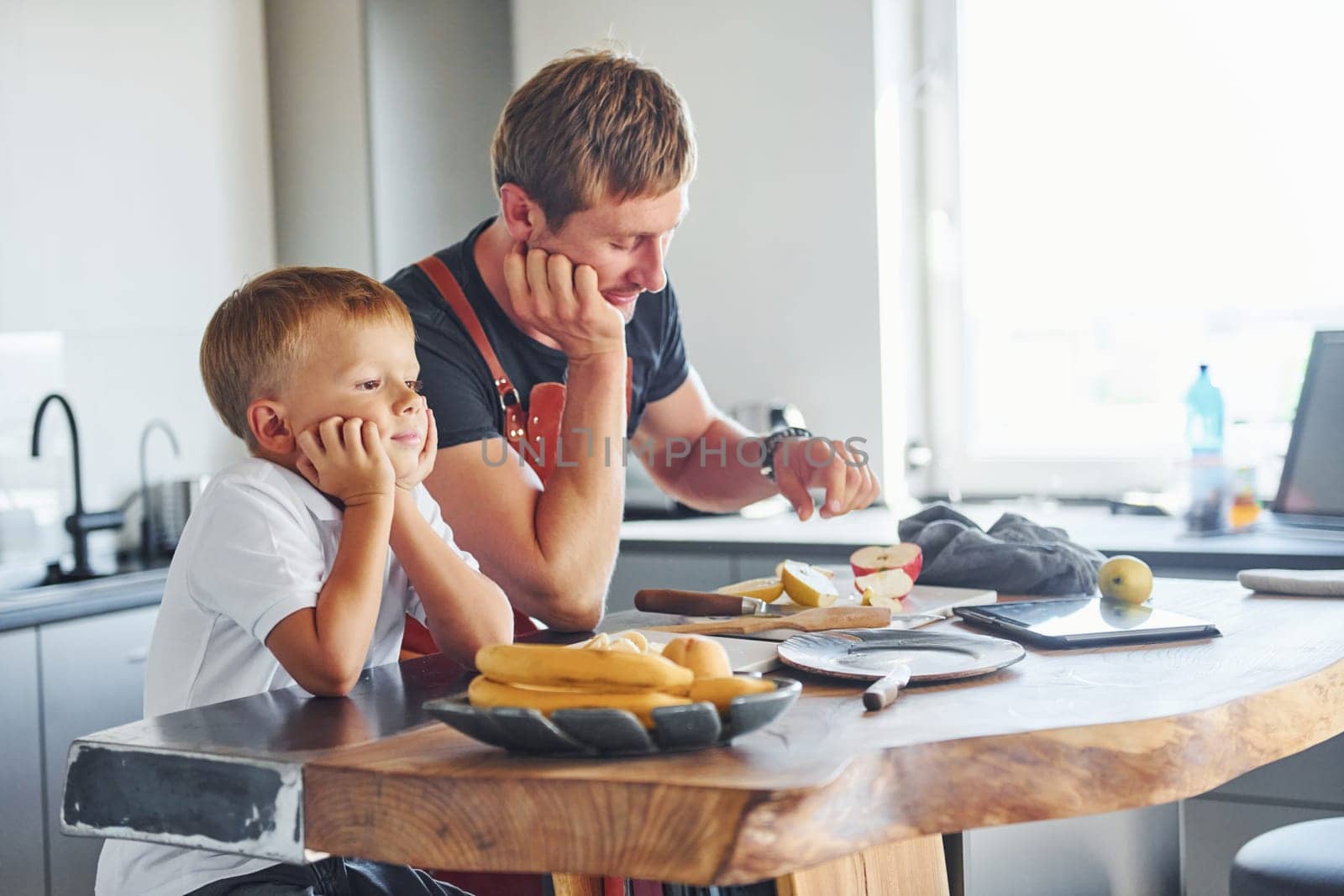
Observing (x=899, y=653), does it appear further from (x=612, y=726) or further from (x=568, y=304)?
(x=568, y=304)

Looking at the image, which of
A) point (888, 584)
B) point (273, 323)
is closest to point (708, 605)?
point (888, 584)

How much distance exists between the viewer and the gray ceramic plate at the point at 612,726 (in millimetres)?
881

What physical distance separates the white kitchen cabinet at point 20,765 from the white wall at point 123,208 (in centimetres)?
62

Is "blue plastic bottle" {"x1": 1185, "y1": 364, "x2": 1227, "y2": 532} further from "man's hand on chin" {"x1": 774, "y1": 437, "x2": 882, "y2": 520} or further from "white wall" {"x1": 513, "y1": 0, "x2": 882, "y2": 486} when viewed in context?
"man's hand on chin" {"x1": 774, "y1": 437, "x2": 882, "y2": 520}

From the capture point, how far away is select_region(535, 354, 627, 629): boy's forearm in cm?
153

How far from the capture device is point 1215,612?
1475mm

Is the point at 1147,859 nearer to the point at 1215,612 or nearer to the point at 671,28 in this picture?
the point at 1215,612

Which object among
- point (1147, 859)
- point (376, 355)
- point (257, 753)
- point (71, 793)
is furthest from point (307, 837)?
point (1147, 859)

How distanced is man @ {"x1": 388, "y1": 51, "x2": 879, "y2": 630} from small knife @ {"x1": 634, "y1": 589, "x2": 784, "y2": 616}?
0.08m

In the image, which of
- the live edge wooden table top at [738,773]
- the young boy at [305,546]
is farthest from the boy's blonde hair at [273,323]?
the live edge wooden table top at [738,773]

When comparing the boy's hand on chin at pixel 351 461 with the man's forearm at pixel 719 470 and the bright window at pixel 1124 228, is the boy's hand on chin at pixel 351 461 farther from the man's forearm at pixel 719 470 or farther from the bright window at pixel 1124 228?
the bright window at pixel 1124 228

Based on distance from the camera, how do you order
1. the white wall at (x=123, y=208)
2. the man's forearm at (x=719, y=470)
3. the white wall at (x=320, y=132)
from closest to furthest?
the man's forearm at (x=719, y=470), the white wall at (x=123, y=208), the white wall at (x=320, y=132)

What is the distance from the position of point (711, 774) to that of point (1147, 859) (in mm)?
1215

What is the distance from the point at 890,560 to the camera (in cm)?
165
